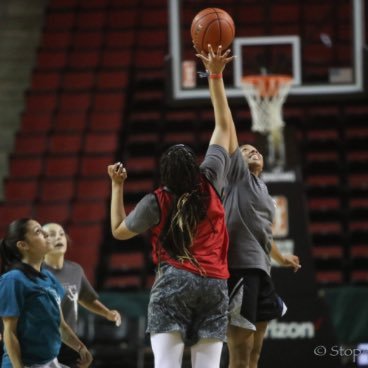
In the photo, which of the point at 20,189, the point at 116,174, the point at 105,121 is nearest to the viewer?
the point at 116,174

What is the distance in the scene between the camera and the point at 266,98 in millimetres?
10250

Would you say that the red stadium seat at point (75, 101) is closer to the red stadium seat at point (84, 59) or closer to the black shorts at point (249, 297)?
the red stadium seat at point (84, 59)

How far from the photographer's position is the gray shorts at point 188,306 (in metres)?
4.24

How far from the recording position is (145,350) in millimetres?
9695

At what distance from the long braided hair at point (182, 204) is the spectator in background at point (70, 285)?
1446 millimetres

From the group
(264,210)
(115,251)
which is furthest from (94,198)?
(264,210)

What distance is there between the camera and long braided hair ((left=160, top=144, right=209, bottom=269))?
4.29m

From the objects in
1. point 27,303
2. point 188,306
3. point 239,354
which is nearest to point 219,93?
point 188,306

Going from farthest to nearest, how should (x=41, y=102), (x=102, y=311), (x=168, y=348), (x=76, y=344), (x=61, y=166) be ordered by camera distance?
(x=41, y=102) < (x=61, y=166) < (x=102, y=311) < (x=76, y=344) < (x=168, y=348)

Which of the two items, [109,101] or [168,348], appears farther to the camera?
[109,101]

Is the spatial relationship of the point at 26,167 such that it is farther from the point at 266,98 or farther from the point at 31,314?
the point at 31,314

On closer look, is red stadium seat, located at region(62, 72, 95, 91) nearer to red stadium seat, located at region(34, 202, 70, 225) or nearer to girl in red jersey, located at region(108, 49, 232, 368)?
red stadium seat, located at region(34, 202, 70, 225)

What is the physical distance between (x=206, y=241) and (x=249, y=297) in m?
0.82

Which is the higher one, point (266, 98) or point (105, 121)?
point (105, 121)
